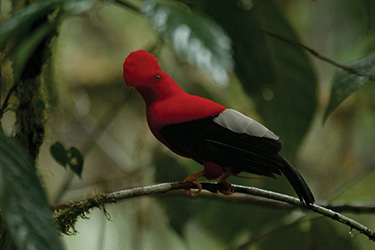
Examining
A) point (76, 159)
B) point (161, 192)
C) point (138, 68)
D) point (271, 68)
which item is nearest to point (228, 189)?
point (161, 192)

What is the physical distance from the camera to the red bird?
57cm

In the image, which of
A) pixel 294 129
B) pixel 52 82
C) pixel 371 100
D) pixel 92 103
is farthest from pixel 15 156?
pixel 92 103

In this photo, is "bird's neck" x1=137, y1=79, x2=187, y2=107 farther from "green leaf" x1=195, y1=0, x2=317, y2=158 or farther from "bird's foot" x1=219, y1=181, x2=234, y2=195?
"green leaf" x1=195, y1=0, x2=317, y2=158

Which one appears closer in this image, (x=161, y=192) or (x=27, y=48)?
(x=161, y=192)

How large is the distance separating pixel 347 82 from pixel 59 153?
1.57ft

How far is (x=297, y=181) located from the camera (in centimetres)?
58

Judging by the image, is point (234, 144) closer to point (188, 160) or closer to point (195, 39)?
point (195, 39)

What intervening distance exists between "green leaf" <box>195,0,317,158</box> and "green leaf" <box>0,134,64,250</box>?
527mm

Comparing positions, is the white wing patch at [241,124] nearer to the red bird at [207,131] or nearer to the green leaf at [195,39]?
the red bird at [207,131]

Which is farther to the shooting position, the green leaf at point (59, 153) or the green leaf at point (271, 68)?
the green leaf at point (271, 68)

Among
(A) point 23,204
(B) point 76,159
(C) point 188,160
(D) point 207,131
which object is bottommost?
(C) point 188,160

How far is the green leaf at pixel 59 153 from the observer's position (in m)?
0.84

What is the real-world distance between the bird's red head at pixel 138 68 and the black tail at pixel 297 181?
17 centimetres

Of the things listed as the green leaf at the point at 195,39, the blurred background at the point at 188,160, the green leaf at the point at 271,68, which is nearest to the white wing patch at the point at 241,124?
the green leaf at the point at 195,39
